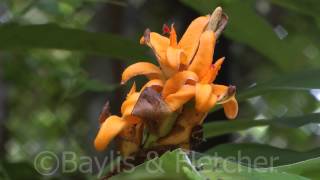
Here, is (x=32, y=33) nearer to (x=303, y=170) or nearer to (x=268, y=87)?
(x=268, y=87)

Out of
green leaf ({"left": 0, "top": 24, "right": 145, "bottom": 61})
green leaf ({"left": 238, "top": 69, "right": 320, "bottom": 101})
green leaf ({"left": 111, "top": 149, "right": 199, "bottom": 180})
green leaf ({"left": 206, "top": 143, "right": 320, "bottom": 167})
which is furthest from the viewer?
green leaf ({"left": 0, "top": 24, "right": 145, "bottom": 61})

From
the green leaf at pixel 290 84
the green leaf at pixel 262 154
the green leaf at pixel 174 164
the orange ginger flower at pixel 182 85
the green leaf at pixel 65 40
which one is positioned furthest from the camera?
the green leaf at pixel 65 40

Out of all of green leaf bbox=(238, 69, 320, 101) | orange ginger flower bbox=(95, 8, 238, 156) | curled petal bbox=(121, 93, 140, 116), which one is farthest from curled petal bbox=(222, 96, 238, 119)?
green leaf bbox=(238, 69, 320, 101)

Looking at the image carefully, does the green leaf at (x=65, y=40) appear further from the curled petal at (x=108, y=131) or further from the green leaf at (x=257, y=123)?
the curled petal at (x=108, y=131)

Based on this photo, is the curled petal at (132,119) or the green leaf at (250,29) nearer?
the curled petal at (132,119)

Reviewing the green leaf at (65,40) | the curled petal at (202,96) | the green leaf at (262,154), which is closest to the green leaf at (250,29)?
the green leaf at (65,40)

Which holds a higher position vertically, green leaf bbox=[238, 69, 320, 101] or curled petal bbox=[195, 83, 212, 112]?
green leaf bbox=[238, 69, 320, 101]

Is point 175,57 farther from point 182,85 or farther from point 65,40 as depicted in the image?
point 65,40

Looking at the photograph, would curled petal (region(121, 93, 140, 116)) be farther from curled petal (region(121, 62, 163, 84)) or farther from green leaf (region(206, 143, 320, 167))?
green leaf (region(206, 143, 320, 167))
